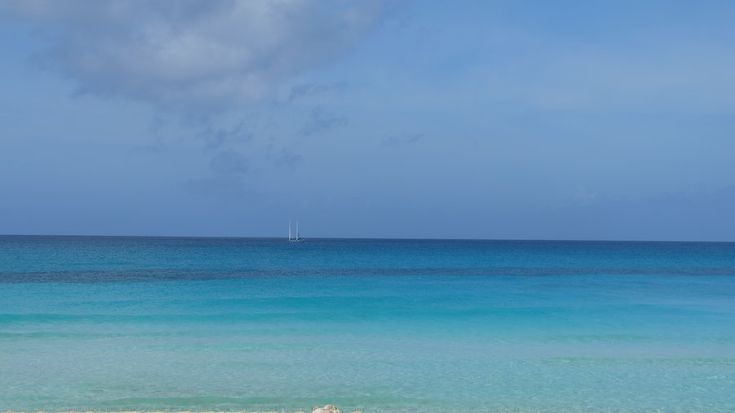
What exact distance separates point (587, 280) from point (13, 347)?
3597 cm

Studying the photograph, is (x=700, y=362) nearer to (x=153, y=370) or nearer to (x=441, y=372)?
(x=441, y=372)

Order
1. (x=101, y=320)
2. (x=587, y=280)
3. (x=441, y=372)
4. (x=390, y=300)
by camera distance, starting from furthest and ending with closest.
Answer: (x=587, y=280) < (x=390, y=300) < (x=101, y=320) < (x=441, y=372)

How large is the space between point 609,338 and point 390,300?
11.5 metres

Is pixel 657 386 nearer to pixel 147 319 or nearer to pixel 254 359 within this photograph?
pixel 254 359

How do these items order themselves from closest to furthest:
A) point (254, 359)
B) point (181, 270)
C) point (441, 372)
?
1. point (441, 372)
2. point (254, 359)
3. point (181, 270)

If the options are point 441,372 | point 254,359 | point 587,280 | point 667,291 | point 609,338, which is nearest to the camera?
point 441,372

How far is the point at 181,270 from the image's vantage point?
49531 millimetres

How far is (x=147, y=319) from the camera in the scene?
23219mm

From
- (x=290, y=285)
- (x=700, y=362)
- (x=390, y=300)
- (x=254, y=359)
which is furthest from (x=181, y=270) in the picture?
(x=700, y=362)

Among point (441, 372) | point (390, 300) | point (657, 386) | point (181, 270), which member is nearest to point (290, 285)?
point (390, 300)

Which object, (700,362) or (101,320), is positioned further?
(101,320)

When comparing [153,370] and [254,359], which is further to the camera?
[254,359]

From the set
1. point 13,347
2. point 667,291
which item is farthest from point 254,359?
point 667,291

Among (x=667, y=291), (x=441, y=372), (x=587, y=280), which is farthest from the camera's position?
(x=587, y=280)
